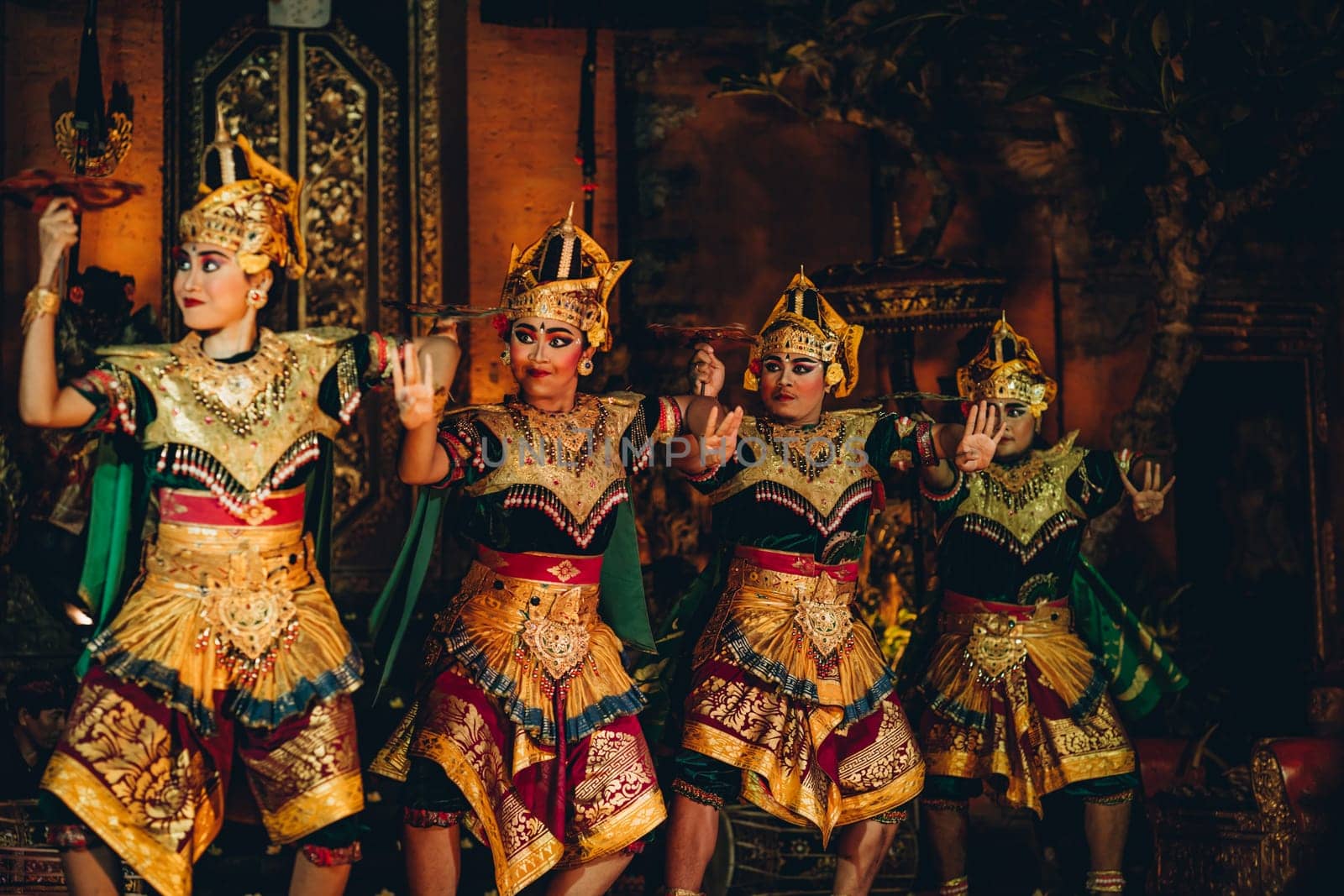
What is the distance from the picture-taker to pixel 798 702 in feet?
13.9

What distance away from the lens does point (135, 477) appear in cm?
360

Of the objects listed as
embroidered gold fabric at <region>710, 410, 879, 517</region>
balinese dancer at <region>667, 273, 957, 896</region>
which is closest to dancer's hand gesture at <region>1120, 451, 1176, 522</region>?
balinese dancer at <region>667, 273, 957, 896</region>

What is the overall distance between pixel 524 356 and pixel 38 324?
3.97 feet

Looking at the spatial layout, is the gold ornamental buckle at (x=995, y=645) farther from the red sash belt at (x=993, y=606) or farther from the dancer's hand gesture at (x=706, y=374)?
the dancer's hand gesture at (x=706, y=374)

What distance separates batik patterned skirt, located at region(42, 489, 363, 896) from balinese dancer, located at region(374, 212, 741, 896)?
12.4 inches

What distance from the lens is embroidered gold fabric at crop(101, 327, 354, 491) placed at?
3500mm

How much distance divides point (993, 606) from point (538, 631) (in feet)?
5.18

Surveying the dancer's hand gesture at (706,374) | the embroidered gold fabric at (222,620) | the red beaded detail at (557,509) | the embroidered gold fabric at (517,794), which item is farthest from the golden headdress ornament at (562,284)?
the embroidered gold fabric at (517,794)

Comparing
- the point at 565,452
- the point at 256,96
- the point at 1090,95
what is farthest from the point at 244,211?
the point at 1090,95

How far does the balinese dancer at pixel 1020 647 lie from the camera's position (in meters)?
4.70

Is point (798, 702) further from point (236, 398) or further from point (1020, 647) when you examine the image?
point (236, 398)

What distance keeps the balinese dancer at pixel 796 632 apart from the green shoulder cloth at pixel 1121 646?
89 cm

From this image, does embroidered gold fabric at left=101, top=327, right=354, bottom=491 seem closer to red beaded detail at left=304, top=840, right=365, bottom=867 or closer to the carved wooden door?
red beaded detail at left=304, top=840, right=365, bottom=867

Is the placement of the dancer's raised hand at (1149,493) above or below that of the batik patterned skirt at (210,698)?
above
